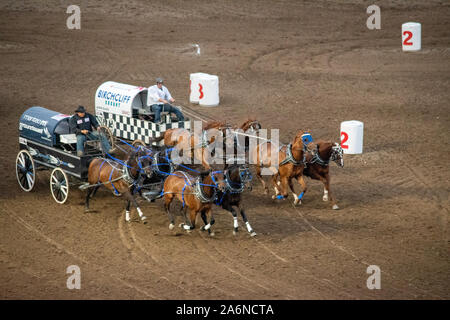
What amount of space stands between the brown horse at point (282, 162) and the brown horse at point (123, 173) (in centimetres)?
290

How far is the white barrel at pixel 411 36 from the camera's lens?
93.7 ft

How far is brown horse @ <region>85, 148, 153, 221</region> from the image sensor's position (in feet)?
47.8

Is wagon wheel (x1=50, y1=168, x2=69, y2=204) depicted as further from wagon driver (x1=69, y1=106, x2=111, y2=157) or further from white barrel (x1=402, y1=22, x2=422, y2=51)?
white barrel (x1=402, y1=22, x2=422, y2=51)

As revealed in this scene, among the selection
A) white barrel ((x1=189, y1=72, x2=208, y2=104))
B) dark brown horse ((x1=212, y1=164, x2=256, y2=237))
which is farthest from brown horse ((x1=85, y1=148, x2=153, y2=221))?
white barrel ((x1=189, y1=72, x2=208, y2=104))

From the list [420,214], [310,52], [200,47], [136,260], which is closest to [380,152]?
[420,214]

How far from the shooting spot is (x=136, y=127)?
58.5 ft

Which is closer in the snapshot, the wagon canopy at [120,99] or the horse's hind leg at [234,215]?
the horse's hind leg at [234,215]

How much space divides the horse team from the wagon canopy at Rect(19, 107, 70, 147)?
1366mm

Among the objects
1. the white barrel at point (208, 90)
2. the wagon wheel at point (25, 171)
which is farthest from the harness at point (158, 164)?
the white barrel at point (208, 90)

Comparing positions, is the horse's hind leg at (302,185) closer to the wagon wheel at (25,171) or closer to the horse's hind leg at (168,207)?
the horse's hind leg at (168,207)

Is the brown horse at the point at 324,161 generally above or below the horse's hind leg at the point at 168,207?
above

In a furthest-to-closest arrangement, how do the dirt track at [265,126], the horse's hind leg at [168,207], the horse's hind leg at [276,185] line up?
1. the horse's hind leg at [276,185]
2. the horse's hind leg at [168,207]
3. the dirt track at [265,126]

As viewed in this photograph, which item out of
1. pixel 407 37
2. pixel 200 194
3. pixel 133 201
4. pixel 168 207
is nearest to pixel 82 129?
pixel 133 201

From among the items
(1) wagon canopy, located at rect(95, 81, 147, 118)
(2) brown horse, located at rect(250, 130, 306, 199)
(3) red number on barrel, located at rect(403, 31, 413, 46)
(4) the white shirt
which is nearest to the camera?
(2) brown horse, located at rect(250, 130, 306, 199)
